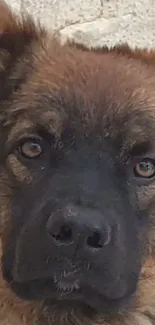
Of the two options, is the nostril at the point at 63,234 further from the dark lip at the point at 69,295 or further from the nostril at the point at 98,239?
the dark lip at the point at 69,295

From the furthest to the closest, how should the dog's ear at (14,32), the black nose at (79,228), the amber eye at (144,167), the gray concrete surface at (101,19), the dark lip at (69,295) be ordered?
the gray concrete surface at (101,19) → the dog's ear at (14,32) → the amber eye at (144,167) → the dark lip at (69,295) → the black nose at (79,228)

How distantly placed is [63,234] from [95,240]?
0.10m

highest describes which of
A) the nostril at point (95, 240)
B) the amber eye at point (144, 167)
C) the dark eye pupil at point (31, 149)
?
the dark eye pupil at point (31, 149)

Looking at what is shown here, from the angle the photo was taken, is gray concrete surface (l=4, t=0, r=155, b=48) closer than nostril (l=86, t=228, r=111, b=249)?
No

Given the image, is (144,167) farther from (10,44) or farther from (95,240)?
(10,44)

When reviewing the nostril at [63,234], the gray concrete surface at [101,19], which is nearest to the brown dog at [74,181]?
the nostril at [63,234]

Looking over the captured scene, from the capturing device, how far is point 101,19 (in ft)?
15.1

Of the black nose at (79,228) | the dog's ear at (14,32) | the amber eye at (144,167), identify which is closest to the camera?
the black nose at (79,228)

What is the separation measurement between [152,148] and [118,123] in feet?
0.48

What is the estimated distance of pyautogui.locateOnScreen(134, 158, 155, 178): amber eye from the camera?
2.92 metres

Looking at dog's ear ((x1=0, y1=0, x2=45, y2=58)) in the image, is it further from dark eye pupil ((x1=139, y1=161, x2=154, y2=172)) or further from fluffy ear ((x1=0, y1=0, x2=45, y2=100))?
dark eye pupil ((x1=139, y1=161, x2=154, y2=172))

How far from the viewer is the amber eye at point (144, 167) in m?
2.92

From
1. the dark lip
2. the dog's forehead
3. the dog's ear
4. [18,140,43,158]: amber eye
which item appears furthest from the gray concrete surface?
the dark lip

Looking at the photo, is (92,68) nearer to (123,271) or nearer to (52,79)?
(52,79)
